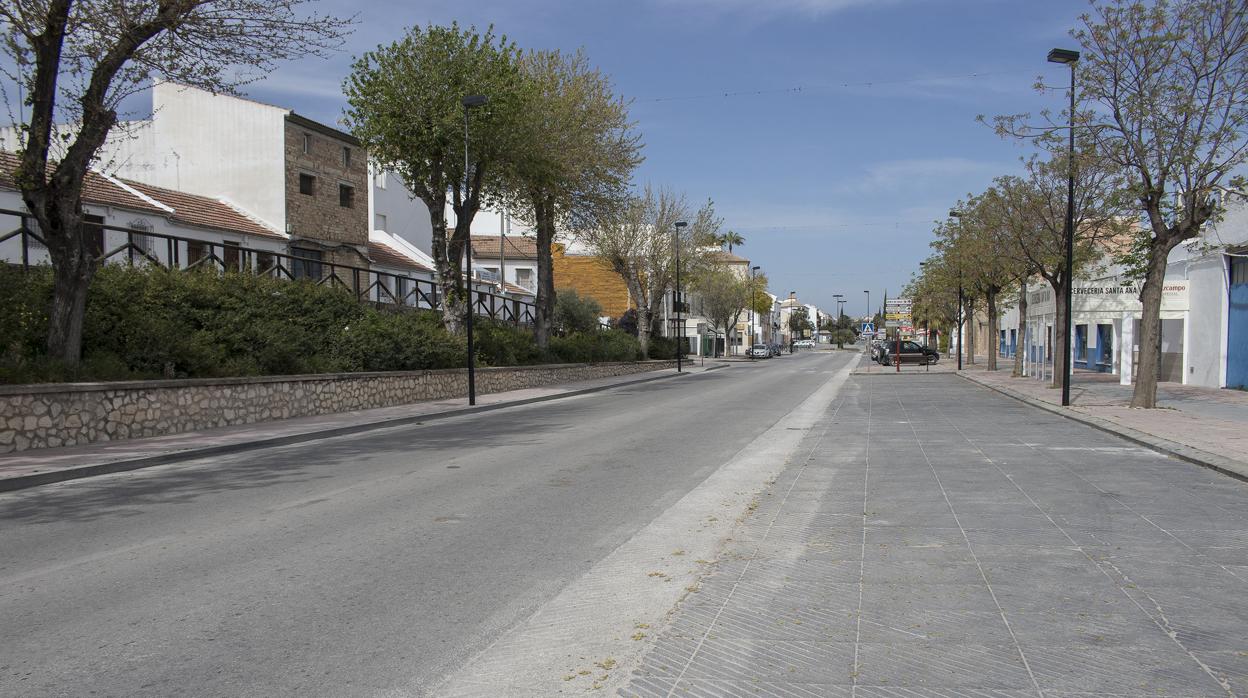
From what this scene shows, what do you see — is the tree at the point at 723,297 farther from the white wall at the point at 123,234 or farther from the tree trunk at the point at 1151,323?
the tree trunk at the point at 1151,323

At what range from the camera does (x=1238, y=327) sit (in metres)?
25.2

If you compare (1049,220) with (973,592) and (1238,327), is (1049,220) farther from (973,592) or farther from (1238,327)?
(973,592)

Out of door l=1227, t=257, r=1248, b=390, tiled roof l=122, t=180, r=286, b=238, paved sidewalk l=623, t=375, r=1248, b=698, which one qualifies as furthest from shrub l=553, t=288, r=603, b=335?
paved sidewalk l=623, t=375, r=1248, b=698

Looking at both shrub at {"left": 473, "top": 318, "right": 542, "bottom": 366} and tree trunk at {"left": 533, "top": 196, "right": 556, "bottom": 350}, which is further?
tree trunk at {"left": 533, "top": 196, "right": 556, "bottom": 350}

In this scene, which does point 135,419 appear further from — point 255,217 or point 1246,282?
point 1246,282

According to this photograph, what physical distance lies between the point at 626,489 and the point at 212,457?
7.08 metres

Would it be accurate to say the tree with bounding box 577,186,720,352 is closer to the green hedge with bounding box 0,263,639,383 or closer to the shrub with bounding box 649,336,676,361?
the shrub with bounding box 649,336,676,361

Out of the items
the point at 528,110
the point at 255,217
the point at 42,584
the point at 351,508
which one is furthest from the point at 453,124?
the point at 42,584

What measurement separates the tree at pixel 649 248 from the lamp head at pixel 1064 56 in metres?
28.9

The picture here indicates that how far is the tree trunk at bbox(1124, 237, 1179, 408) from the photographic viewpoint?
18453 millimetres

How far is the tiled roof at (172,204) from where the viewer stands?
997 inches

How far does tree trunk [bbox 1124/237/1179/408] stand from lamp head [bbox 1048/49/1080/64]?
14.3ft

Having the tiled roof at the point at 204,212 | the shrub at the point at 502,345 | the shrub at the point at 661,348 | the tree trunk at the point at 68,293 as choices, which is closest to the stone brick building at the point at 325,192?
the tiled roof at the point at 204,212

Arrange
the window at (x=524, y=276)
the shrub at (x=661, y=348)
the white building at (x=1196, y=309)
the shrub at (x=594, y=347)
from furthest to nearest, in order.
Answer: the window at (x=524, y=276), the shrub at (x=661, y=348), the shrub at (x=594, y=347), the white building at (x=1196, y=309)
